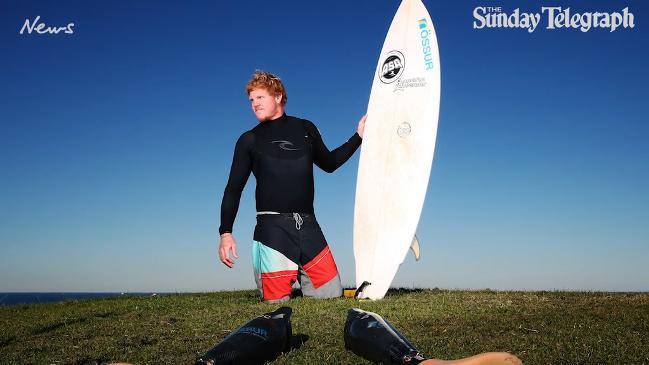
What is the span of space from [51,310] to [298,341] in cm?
448

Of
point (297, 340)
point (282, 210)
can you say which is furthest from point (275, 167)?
point (297, 340)

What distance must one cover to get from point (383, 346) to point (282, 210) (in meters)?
3.36

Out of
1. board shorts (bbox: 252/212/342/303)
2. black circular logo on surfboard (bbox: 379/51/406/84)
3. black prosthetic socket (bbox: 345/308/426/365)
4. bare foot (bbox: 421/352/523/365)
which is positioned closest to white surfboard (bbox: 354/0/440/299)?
black circular logo on surfboard (bbox: 379/51/406/84)

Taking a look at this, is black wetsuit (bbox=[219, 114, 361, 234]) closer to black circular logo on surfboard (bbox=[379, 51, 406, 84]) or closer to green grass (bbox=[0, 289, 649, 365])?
green grass (bbox=[0, 289, 649, 365])

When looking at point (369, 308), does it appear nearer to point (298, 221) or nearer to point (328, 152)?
point (298, 221)

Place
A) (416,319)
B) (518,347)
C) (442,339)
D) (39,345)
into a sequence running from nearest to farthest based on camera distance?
(518,347), (442,339), (39,345), (416,319)

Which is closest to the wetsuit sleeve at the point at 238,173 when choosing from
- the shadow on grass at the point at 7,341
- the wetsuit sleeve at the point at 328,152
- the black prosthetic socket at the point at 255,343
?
the wetsuit sleeve at the point at 328,152

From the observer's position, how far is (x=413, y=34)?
7.26 m

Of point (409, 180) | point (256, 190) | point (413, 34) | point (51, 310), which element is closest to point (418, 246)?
point (409, 180)

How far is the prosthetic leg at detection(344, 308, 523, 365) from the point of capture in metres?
2.75

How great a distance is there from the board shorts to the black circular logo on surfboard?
1.99 meters

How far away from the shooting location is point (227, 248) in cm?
609

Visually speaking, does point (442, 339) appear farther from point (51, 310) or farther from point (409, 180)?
point (51, 310)

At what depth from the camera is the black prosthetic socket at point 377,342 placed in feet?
10.5
